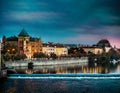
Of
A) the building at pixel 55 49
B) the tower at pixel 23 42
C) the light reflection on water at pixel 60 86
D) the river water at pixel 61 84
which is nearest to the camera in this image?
the light reflection on water at pixel 60 86

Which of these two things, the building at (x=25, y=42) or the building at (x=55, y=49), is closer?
the building at (x=25, y=42)

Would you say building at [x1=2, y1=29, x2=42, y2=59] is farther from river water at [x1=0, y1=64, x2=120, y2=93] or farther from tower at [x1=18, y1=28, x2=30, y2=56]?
river water at [x1=0, y1=64, x2=120, y2=93]

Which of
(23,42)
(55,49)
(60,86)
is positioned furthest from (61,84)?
(55,49)

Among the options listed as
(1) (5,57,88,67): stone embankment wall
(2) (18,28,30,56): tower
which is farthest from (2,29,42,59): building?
(1) (5,57,88,67): stone embankment wall

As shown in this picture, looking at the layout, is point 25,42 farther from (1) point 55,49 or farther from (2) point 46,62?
(2) point 46,62

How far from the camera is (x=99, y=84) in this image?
472 inches

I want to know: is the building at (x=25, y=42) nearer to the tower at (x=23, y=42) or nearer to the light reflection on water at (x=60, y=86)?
the tower at (x=23, y=42)

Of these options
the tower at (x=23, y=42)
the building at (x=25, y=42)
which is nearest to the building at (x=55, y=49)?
the building at (x=25, y=42)

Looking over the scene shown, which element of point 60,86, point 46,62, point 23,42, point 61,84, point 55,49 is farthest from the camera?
point 55,49

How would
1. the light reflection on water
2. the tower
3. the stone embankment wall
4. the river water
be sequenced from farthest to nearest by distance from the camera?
1. the tower
2. the stone embankment wall
3. the river water
4. the light reflection on water

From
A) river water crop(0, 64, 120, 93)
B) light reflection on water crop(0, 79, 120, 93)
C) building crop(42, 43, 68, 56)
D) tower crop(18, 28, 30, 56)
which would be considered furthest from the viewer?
building crop(42, 43, 68, 56)

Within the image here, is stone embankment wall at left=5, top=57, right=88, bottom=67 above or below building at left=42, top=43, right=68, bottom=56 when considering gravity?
below

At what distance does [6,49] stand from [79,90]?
58.0 feet

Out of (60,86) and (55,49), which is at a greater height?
(55,49)
